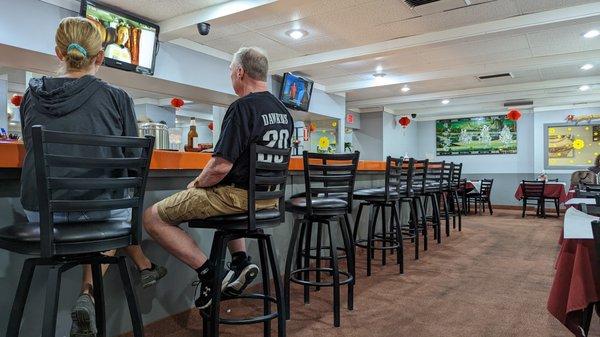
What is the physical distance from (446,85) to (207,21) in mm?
5916

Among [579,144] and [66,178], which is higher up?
[579,144]

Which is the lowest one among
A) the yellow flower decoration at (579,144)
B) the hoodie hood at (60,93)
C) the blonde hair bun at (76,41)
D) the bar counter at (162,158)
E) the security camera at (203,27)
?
the bar counter at (162,158)

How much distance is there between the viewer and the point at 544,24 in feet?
15.8

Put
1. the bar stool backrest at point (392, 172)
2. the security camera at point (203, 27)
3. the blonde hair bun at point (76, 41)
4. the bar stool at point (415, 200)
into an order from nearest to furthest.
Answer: the blonde hair bun at point (76, 41) → the bar stool backrest at point (392, 172) → the bar stool at point (415, 200) → the security camera at point (203, 27)

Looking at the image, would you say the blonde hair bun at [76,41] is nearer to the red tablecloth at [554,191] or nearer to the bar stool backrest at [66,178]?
the bar stool backrest at [66,178]

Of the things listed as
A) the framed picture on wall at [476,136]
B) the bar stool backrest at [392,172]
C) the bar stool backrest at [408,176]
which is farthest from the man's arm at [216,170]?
the framed picture on wall at [476,136]

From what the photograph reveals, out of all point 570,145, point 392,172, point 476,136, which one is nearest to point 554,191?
point 570,145

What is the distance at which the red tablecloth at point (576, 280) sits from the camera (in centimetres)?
133

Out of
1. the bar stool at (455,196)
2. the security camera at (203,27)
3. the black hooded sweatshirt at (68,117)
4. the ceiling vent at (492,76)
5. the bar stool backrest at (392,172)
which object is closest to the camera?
the black hooded sweatshirt at (68,117)

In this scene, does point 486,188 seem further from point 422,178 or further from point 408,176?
point 408,176

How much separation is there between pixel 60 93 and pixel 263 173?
0.85m

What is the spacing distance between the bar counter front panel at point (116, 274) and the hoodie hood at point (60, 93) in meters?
0.24

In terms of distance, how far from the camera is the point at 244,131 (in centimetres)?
179

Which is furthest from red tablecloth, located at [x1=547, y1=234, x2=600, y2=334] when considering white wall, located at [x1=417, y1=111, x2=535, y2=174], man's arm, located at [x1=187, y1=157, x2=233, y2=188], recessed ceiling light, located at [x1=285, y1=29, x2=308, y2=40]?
white wall, located at [x1=417, y1=111, x2=535, y2=174]
